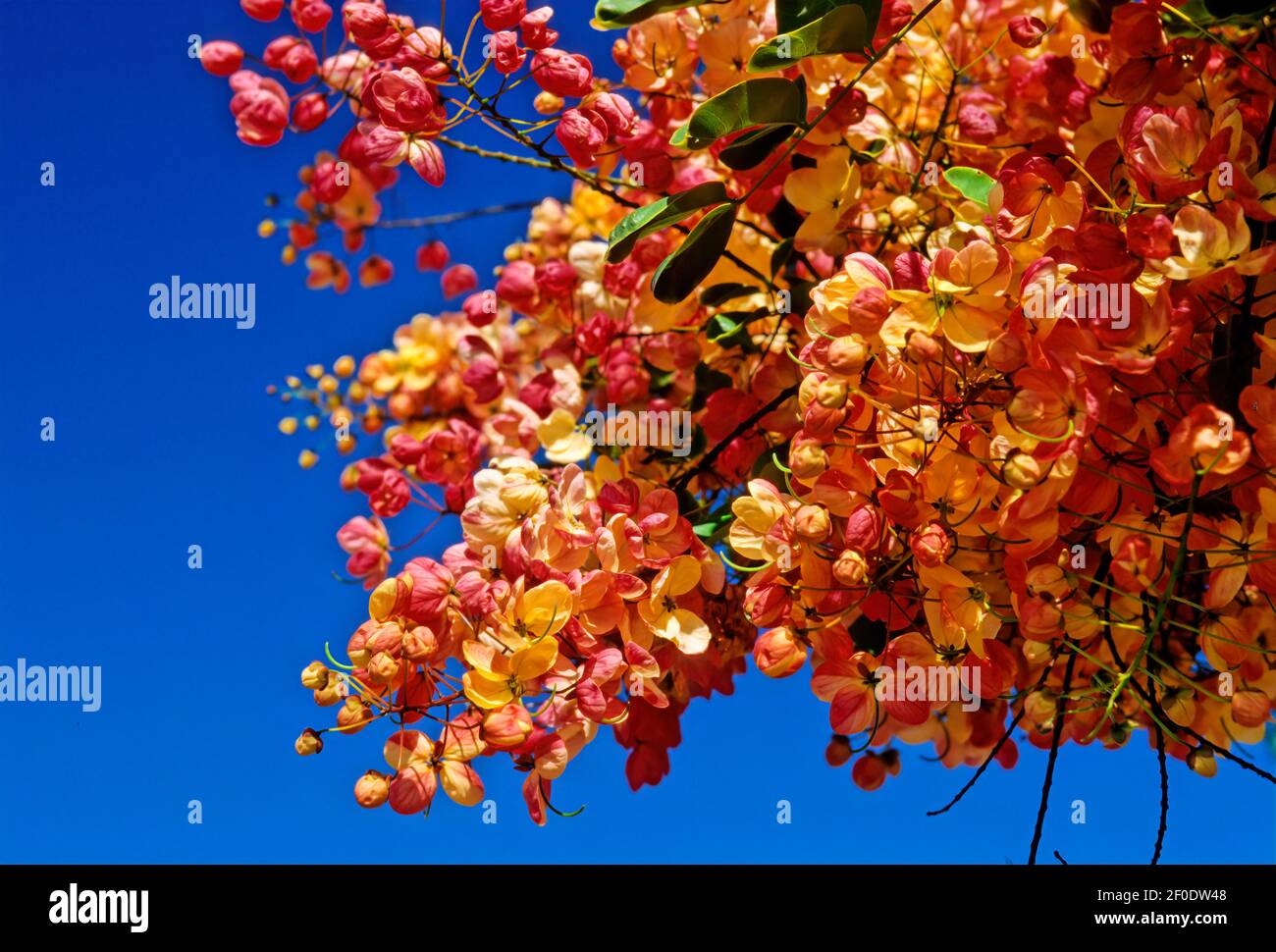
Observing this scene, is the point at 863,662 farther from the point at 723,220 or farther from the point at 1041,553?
the point at 723,220

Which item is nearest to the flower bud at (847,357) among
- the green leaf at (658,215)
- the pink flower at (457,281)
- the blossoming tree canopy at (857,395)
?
the blossoming tree canopy at (857,395)

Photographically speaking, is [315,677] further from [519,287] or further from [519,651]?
[519,287]

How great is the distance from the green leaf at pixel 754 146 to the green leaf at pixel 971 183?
0.30ft

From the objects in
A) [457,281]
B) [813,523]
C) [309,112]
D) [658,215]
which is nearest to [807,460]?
[813,523]

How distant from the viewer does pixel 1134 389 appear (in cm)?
52

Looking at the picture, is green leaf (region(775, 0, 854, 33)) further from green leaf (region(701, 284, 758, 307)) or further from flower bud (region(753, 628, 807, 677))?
flower bud (region(753, 628, 807, 677))

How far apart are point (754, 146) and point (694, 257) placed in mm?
61

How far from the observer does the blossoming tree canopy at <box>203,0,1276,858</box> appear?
499 mm

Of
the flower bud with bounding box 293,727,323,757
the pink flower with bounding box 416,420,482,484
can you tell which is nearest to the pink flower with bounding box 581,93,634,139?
the pink flower with bounding box 416,420,482,484

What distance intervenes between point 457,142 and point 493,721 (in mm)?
314

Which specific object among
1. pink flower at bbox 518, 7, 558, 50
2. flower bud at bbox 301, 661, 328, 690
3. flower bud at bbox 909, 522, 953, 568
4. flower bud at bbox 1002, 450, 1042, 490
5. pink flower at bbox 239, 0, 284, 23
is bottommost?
flower bud at bbox 301, 661, 328, 690
